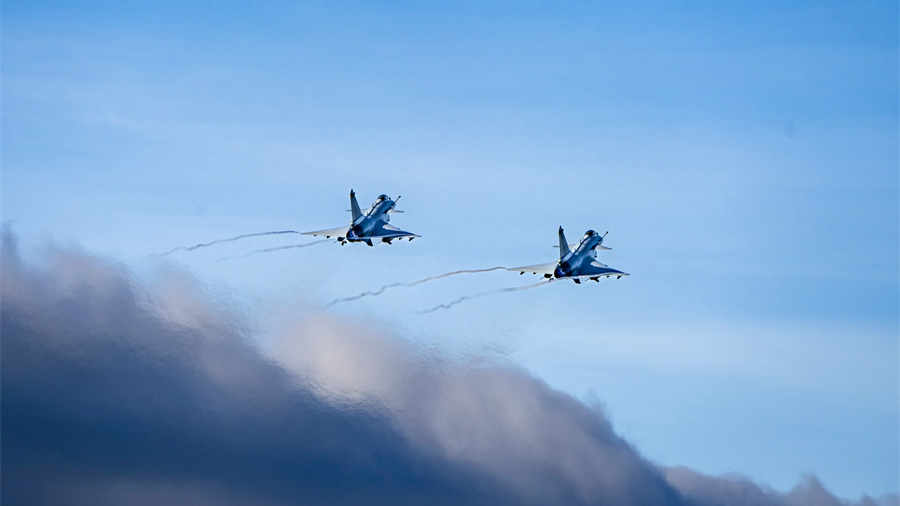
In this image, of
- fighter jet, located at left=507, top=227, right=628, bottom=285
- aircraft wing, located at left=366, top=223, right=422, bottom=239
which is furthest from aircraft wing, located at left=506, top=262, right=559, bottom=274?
aircraft wing, located at left=366, top=223, right=422, bottom=239

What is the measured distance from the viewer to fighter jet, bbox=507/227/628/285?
10406cm

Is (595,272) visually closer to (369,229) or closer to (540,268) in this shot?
(540,268)

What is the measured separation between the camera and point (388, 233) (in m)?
111

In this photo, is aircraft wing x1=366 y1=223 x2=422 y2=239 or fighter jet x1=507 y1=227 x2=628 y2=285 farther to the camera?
aircraft wing x1=366 y1=223 x2=422 y2=239

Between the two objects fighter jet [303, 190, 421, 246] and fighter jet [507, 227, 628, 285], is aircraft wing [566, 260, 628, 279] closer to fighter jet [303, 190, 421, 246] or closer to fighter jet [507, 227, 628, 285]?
fighter jet [507, 227, 628, 285]

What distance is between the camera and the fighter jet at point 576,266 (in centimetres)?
10406

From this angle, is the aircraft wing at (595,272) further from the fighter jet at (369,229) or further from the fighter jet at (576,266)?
the fighter jet at (369,229)

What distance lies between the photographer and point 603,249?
11188 centimetres

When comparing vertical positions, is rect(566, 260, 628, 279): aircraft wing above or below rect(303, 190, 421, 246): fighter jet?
below

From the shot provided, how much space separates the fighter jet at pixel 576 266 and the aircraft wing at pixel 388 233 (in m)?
11.6

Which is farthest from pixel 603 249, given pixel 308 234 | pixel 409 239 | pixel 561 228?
pixel 308 234

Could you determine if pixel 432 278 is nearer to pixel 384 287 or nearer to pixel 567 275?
pixel 384 287

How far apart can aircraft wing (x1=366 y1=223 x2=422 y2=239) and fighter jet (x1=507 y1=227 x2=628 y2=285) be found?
38.0 ft

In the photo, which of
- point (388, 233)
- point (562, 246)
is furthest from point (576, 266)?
point (388, 233)
